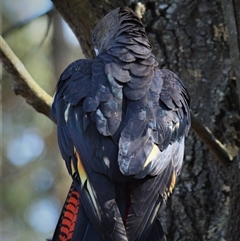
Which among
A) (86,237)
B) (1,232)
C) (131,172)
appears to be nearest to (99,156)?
(131,172)

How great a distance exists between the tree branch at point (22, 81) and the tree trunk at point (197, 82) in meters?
0.71

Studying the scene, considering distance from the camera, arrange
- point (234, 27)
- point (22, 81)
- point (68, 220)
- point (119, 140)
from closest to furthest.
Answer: point (119, 140), point (68, 220), point (234, 27), point (22, 81)

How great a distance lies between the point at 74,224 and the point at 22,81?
45.5 inches

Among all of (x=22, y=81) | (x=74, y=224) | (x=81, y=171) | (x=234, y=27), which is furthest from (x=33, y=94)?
(x=234, y=27)

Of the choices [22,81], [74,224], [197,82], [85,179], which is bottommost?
[197,82]

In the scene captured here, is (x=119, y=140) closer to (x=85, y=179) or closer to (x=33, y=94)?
(x=85, y=179)

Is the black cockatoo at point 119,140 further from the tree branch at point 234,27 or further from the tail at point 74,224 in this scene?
the tree branch at point 234,27

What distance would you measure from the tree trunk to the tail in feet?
4.03

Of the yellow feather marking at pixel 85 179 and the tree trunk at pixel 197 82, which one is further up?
the yellow feather marking at pixel 85 179

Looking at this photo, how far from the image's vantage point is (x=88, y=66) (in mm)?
3613

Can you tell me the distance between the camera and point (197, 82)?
4.43 m

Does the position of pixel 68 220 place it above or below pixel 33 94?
below

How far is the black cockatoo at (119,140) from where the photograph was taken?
2979 millimetres

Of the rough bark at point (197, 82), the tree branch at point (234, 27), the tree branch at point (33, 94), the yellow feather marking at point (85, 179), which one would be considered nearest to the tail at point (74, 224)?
the yellow feather marking at point (85, 179)
